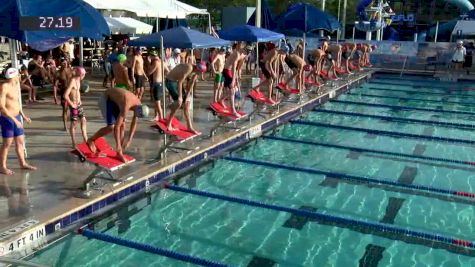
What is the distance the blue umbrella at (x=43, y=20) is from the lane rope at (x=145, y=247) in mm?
2058

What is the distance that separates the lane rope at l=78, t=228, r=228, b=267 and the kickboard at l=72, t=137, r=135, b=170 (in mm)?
780

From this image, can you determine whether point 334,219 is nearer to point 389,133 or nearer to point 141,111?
point 141,111

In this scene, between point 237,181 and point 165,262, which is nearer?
point 165,262

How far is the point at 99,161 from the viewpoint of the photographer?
523 cm

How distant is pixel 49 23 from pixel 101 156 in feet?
4.85

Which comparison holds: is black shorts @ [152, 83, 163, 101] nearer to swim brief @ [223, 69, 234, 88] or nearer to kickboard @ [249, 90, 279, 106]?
swim brief @ [223, 69, 234, 88]

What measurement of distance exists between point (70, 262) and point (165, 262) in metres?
0.81

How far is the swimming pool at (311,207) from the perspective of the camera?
4.68 metres

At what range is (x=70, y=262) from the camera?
4.33m

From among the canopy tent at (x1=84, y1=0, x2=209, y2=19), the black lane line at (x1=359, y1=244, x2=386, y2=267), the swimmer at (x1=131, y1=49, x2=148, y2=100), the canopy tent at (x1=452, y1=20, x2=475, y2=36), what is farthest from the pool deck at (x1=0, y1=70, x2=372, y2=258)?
the canopy tent at (x1=452, y1=20, x2=475, y2=36)

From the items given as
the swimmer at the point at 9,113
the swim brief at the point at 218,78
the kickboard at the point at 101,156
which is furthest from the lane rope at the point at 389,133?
the swimmer at the point at 9,113

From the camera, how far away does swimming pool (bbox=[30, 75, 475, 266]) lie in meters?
4.68

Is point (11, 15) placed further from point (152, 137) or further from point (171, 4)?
point (171, 4)

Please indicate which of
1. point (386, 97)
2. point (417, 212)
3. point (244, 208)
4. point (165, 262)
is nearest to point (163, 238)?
point (165, 262)
